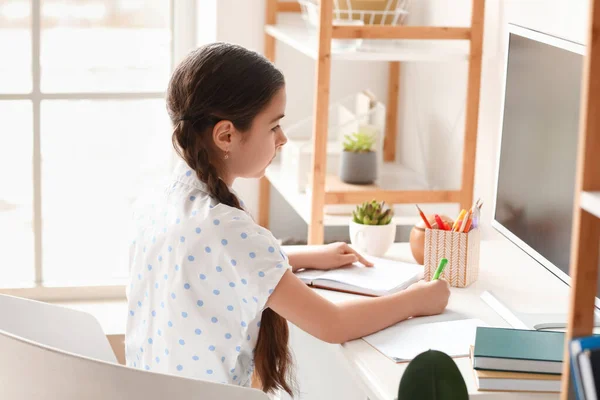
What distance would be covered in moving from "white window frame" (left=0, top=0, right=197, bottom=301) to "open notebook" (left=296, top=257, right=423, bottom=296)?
4.26ft

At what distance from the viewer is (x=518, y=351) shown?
1.24 meters

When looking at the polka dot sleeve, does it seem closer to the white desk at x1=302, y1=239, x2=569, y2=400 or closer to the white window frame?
the white desk at x1=302, y1=239, x2=569, y2=400

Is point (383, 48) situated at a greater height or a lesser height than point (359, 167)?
greater

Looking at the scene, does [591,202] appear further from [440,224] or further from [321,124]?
[321,124]

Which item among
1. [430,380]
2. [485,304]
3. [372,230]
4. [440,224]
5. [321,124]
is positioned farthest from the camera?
[321,124]

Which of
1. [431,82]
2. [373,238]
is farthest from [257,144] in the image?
[431,82]

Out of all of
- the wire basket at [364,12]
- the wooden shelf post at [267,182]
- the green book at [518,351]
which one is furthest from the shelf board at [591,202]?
the wooden shelf post at [267,182]

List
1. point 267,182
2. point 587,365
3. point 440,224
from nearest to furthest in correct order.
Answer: point 587,365
point 440,224
point 267,182

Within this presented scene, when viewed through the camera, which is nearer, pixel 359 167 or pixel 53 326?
pixel 53 326

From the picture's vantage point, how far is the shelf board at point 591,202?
90 cm

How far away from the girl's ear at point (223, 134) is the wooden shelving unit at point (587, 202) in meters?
0.61

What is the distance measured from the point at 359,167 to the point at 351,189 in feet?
0.27

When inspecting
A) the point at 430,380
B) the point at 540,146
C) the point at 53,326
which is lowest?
the point at 53,326

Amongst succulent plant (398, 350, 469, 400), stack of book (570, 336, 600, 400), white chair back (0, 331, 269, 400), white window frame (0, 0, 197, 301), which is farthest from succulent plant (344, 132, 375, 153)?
stack of book (570, 336, 600, 400)
